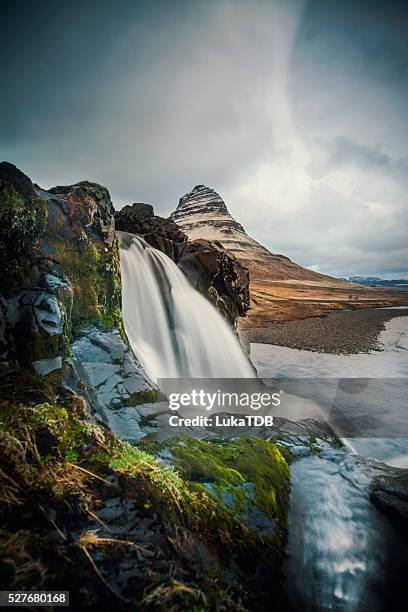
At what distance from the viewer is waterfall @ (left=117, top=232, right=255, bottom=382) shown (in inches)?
375

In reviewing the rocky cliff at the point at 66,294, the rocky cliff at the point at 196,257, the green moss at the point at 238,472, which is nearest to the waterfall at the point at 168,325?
A: the rocky cliff at the point at 66,294

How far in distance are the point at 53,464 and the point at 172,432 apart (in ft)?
10.5

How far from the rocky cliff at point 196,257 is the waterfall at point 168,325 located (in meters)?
2.55

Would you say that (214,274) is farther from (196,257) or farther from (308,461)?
(308,461)

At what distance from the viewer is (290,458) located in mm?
6043

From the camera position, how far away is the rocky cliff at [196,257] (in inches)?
673

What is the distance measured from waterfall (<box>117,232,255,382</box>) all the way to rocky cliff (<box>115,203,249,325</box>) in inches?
100

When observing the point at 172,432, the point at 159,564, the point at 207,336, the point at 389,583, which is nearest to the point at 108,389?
the point at 172,432

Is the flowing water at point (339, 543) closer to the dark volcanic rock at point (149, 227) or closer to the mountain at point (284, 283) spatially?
the dark volcanic rock at point (149, 227)

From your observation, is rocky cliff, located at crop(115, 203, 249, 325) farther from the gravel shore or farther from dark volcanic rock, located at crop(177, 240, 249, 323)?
the gravel shore

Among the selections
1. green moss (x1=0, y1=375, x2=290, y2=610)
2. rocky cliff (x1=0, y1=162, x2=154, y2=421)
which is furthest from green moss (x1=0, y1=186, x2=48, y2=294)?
green moss (x1=0, y1=375, x2=290, y2=610)

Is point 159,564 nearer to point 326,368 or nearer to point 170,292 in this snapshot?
point 170,292

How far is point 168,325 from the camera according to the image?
11008 millimetres

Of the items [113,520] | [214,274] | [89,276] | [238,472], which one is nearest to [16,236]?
[89,276]
